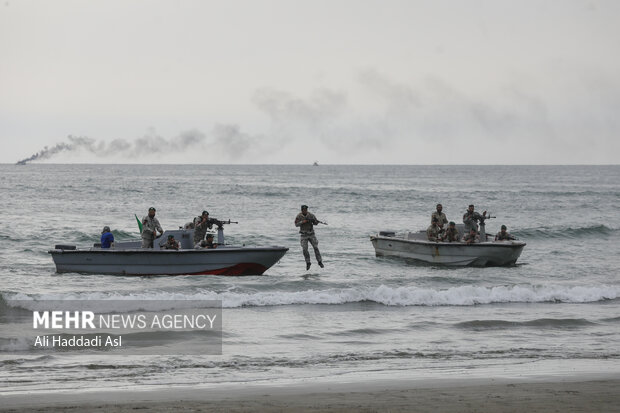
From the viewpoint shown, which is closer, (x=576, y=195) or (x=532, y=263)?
(x=532, y=263)

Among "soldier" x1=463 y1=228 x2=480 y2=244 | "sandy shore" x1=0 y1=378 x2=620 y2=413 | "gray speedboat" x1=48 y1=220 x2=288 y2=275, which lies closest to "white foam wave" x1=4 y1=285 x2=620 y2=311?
"gray speedboat" x1=48 y1=220 x2=288 y2=275

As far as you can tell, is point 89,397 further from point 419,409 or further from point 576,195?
point 576,195

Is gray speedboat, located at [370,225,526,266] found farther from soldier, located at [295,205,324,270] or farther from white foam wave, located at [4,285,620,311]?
white foam wave, located at [4,285,620,311]

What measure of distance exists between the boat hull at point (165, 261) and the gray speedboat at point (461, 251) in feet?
16.1

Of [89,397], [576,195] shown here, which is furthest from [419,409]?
[576,195]

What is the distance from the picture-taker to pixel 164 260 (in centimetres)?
1944

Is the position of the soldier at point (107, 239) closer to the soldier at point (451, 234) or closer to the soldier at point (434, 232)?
the soldier at point (434, 232)

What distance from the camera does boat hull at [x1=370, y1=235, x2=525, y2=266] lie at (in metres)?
22.2

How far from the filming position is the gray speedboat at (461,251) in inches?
873

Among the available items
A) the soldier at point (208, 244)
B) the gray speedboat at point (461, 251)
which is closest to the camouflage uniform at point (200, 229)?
the soldier at point (208, 244)

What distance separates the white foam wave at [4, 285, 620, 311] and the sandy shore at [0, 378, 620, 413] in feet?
Result: 24.1

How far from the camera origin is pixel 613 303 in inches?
683

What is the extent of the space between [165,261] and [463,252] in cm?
814

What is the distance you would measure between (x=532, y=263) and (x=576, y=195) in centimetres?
4919
